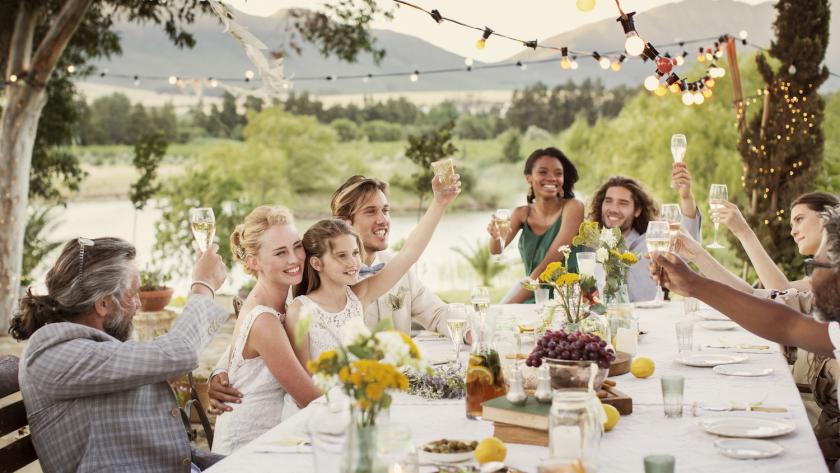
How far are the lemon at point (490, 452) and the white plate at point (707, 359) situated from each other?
121 cm

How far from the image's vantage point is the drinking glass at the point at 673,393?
2.11 meters

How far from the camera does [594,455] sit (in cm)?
157

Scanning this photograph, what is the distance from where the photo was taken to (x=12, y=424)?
7.21ft

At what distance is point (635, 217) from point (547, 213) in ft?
1.82

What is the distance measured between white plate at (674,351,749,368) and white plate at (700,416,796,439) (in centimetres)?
72

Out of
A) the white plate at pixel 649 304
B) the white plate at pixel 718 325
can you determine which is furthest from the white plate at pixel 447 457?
the white plate at pixel 649 304

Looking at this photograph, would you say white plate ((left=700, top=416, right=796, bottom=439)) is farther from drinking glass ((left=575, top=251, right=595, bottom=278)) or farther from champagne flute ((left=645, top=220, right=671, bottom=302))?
drinking glass ((left=575, top=251, right=595, bottom=278))

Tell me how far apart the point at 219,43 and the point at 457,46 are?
359 centimetres

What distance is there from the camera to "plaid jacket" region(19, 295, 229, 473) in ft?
6.73

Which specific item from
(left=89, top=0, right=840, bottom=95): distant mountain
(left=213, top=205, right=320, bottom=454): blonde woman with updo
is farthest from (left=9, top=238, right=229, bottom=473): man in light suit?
(left=89, top=0, right=840, bottom=95): distant mountain

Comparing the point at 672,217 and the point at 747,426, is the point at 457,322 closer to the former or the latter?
the point at 747,426

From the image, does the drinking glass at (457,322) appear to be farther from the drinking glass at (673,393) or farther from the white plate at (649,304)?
the white plate at (649,304)

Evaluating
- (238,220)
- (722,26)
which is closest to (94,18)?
(238,220)

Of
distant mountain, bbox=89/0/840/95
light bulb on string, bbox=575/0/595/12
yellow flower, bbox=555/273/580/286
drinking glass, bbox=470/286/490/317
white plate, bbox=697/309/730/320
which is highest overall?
distant mountain, bbox=89/0/840/95
